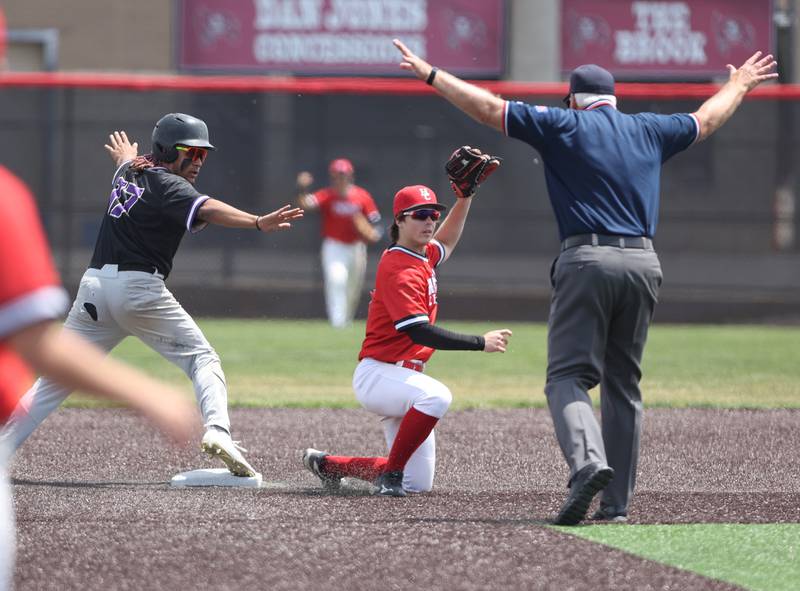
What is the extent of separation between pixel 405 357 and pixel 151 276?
1300mm

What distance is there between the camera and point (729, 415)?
9.65 meters

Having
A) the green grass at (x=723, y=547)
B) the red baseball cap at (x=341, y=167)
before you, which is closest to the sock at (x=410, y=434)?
the green grass at (x=723, y=547)

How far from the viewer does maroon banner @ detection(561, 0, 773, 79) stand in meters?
24.0

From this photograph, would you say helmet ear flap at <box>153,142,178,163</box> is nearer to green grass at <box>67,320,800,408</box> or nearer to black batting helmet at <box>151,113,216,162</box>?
black batting helmet at <box>151,113,216,162</box>

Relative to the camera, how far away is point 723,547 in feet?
17.1

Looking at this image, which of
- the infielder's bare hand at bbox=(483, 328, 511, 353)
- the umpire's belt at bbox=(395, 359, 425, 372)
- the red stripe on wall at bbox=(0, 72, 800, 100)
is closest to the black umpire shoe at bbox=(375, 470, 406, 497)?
the umpire's belt at bbox=(395, 359, 425, 372)

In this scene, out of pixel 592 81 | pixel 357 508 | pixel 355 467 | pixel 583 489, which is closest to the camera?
pixel 583 489

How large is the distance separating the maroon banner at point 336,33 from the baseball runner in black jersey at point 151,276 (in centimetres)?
1719

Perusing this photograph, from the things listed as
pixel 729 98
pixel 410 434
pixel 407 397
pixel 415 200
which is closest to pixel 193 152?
pixel 415 200

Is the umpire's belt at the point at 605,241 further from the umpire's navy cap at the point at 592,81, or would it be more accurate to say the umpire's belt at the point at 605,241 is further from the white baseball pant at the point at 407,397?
the white baseball pant at the point at 407,397

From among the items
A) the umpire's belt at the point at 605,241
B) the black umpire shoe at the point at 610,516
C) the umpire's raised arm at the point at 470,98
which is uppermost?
the umpire's raised arm at the point at 470,98

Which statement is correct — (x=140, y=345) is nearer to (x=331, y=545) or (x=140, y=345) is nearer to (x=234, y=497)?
(x=234, y=497)

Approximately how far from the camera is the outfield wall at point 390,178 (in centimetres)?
1620

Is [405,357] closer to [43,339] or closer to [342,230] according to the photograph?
[43,339]
